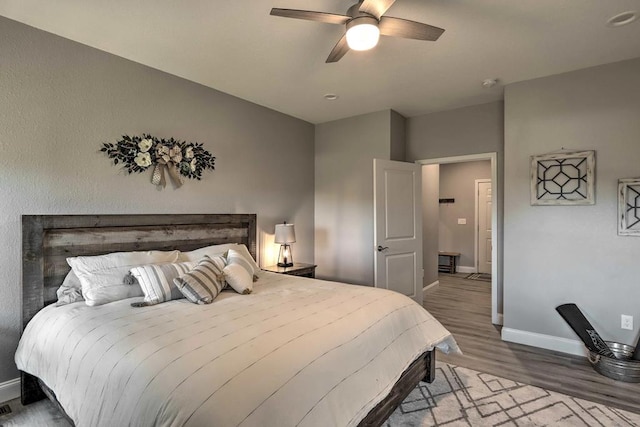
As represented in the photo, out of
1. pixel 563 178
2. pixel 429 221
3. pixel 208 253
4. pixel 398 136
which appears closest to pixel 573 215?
pixel 563 178

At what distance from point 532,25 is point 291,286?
2.69m

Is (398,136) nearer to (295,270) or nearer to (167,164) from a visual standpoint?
(295,270)

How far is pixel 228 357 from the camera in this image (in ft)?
4.57

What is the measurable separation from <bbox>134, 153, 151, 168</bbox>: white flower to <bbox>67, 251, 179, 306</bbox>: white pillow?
84 centimetres

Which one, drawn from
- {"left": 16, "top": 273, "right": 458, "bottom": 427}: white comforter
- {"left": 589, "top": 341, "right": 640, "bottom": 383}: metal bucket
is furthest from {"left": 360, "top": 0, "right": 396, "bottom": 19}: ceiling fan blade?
{"left": 589, "top": 341, "right": 640, "bottom": 383}: metal bucket

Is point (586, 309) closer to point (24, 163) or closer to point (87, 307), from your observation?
point (87, 307)

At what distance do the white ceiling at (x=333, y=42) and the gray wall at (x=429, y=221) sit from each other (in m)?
2.06

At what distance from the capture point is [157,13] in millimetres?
2234

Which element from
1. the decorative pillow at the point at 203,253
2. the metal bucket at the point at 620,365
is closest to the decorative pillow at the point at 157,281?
the decorative pillow at the point at 203,253

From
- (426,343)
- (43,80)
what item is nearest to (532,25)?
(426,343)

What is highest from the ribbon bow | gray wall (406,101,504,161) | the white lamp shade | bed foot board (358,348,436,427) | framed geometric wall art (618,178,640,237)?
gray wall (406,101,504,161)

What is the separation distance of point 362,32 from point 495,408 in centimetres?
258

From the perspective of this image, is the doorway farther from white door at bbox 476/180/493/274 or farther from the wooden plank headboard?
the wooden plank headboard

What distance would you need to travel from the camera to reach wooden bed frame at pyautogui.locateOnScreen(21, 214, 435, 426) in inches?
88.5
